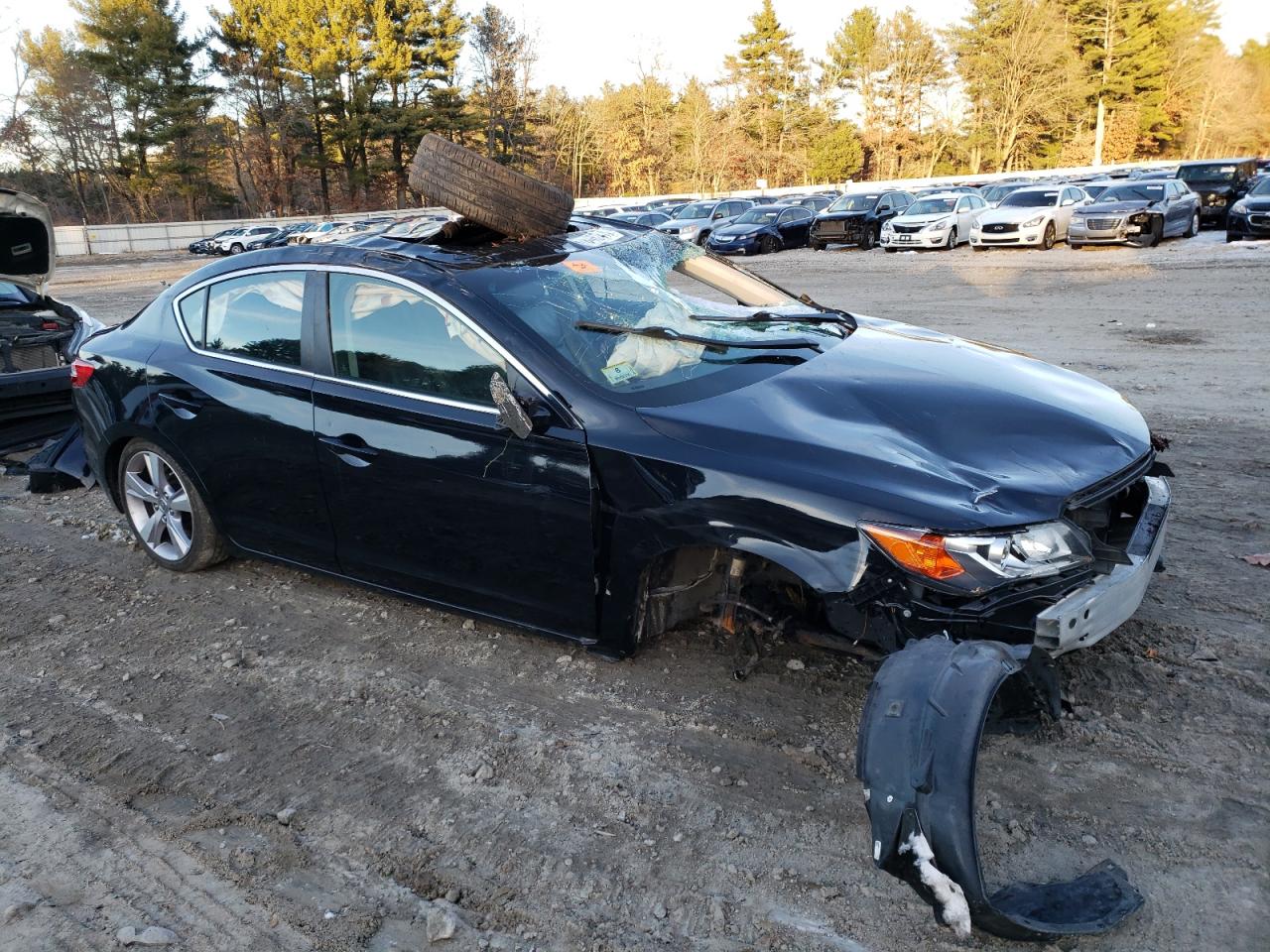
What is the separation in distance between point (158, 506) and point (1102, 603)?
4346 mm

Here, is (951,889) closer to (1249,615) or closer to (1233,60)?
(1249,615)

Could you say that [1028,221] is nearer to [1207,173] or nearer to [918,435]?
[1207,173]

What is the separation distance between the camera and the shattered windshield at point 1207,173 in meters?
27.0

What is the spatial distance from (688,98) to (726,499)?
229 feet

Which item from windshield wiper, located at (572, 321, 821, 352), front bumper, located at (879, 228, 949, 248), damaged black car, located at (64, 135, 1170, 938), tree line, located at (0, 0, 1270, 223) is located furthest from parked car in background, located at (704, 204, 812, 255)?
tree line, located at (0, 0, 1270, 223)

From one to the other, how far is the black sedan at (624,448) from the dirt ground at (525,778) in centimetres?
35

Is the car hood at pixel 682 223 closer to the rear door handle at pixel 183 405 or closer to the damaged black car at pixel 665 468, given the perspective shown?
the damaged black car at pixel 665 468

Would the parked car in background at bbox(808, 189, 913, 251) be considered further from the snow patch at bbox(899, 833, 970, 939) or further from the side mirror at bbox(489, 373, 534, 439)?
the snow patch at bbox(899, 833, 970, 939)

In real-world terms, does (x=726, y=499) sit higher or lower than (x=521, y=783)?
higher

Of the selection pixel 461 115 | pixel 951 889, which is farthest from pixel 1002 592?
pixel 461 115

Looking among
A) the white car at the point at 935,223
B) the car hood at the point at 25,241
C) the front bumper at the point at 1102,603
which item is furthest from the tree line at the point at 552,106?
the front bumper at the point at 1102,603

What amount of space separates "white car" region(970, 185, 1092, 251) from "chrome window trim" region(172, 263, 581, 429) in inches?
845

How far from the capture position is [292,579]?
4.87m

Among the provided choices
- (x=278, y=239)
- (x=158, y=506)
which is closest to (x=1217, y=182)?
(x=278, y=239)
